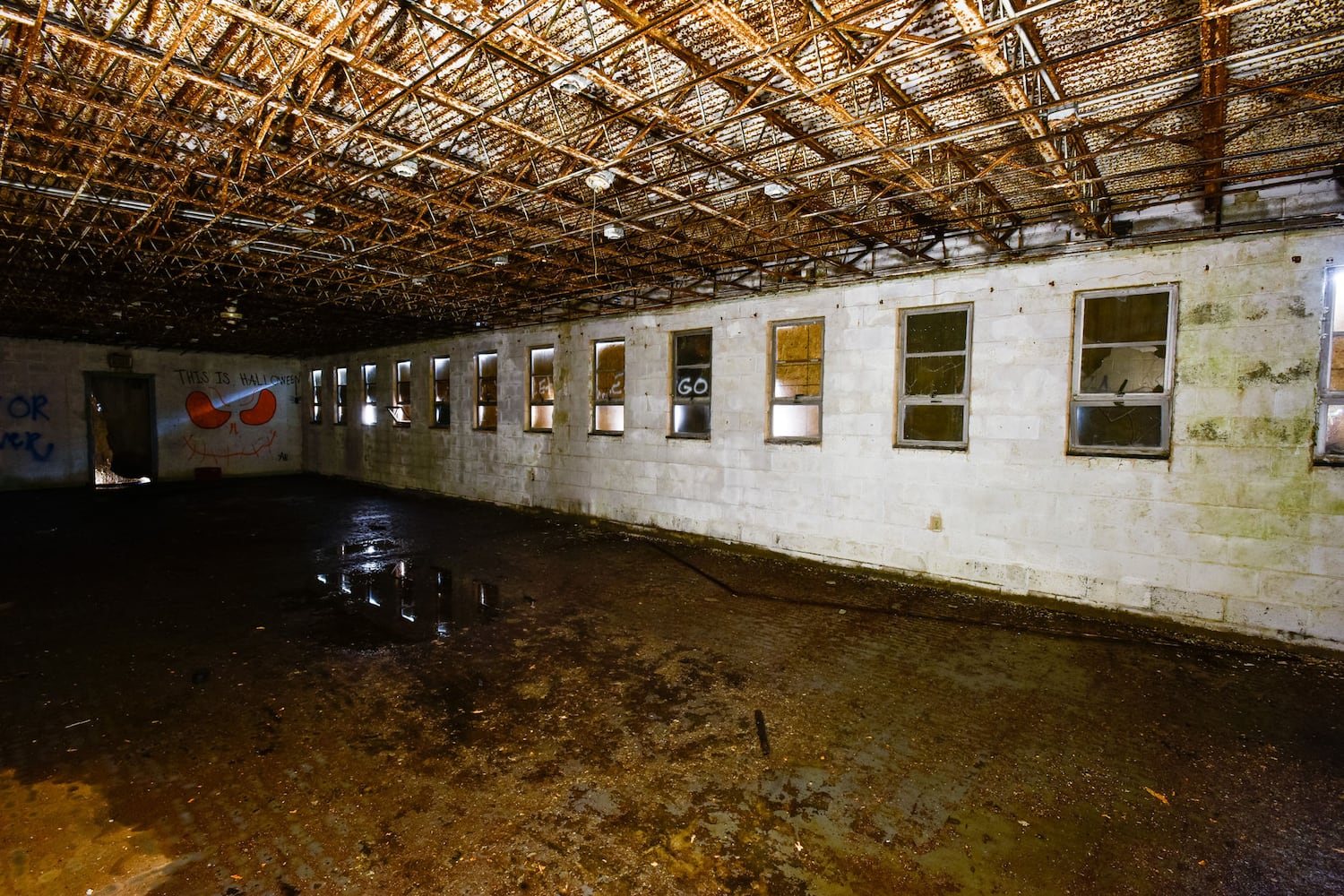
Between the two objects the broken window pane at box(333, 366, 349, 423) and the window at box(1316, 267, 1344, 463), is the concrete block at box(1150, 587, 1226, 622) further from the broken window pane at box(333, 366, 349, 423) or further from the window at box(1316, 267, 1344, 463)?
the broken window pane at box(333, 366, 349, 423)

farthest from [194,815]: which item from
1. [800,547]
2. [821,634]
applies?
[800,547]

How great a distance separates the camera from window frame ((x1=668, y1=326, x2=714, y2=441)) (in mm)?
8789

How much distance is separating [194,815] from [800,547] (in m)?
6.44

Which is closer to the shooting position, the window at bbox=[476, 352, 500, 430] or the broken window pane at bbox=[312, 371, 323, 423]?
the window at bbox=[476, 352, 500, 430]

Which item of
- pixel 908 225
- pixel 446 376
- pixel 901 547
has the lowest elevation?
pixel 901 547

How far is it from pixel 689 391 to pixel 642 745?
242 inches

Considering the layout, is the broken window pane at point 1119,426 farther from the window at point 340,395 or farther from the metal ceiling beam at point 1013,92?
the window at point 340,395

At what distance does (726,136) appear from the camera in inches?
174

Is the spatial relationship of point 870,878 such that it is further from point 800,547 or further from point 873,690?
point 800,547

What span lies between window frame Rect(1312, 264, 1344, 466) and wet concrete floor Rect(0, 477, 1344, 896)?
1711mm

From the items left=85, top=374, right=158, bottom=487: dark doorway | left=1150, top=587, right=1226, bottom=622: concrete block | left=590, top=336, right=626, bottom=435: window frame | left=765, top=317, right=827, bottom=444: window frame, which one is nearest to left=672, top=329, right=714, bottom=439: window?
left=765, top=317, right=827, bottom=444: window frame

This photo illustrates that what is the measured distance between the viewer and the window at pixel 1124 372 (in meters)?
5.59

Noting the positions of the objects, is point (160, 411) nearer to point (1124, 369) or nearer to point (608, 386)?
point (608, 386)

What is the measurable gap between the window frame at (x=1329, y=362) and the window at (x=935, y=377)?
106 inches
